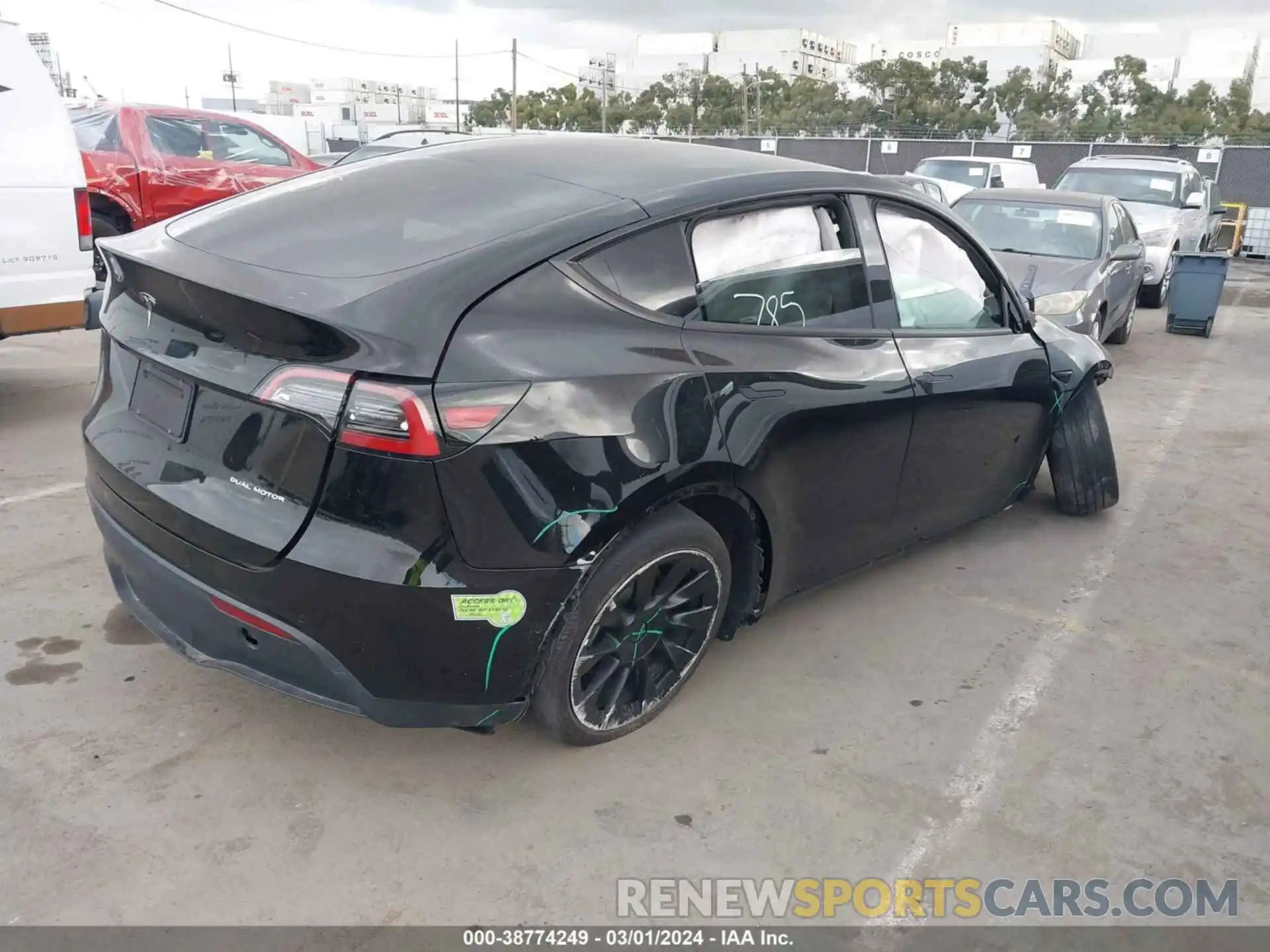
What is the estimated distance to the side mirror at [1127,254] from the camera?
8.27 m

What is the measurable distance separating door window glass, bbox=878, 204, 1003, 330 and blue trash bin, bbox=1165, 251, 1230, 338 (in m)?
7.93

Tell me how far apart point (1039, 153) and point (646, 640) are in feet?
90.7

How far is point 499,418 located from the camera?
7.69 feet

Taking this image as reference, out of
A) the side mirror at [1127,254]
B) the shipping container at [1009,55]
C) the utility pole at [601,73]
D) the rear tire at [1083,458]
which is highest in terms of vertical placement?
the shipping container at [1009,55]

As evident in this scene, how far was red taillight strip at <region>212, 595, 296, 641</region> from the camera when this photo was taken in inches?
95.5

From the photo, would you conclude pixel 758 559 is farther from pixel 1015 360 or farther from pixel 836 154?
pixel 836 154

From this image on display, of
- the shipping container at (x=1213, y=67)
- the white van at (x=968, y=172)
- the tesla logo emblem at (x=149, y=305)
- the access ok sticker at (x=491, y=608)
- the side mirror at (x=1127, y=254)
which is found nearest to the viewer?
the access ok sticker at (x=491, y=608)

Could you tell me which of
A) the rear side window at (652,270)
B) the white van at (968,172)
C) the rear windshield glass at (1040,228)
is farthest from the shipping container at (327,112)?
the rear side window at (652,270)

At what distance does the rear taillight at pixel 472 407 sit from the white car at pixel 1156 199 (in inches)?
472

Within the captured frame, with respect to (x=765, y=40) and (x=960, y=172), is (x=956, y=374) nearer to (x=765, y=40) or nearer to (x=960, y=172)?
(x=960, y=172)

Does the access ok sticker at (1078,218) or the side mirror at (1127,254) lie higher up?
the access ok sticker at (1078,218)

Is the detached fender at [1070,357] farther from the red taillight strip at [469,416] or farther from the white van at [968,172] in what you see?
the white van at [968,172]

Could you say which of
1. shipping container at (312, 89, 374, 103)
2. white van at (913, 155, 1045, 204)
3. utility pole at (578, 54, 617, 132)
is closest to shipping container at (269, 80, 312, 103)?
shipping container at (312, 89, 374, 103)

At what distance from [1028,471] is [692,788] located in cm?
262
